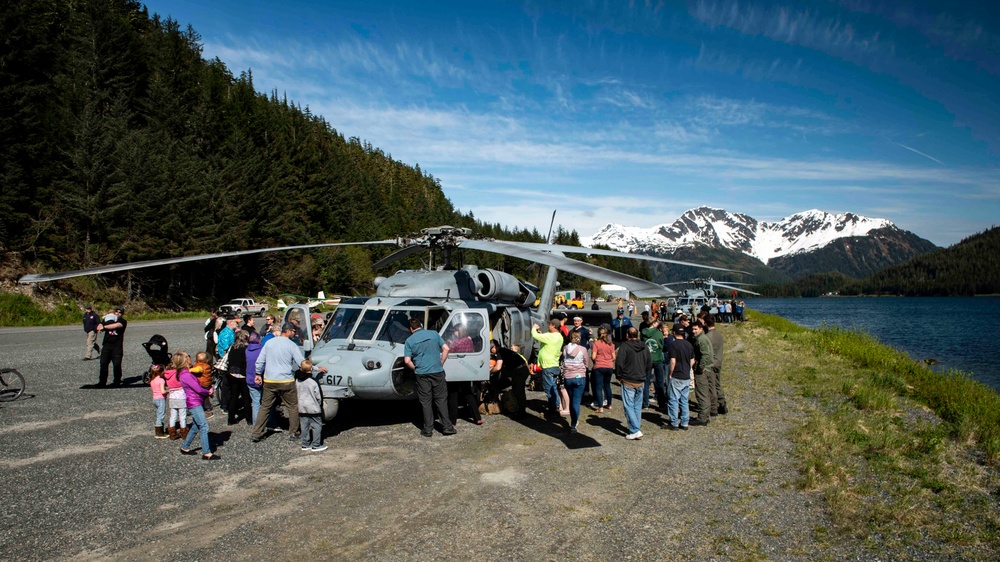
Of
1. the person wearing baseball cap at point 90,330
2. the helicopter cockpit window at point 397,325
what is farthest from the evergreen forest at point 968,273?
the person wearing baseball cap at point 90,330

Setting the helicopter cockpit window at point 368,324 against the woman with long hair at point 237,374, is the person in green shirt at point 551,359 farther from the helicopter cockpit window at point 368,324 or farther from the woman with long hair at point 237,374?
the woman with long hair at point 237,374

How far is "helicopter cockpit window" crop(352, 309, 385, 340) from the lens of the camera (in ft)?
31.5

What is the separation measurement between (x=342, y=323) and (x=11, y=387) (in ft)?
23.6

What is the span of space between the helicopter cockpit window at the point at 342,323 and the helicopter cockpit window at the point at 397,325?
59 centimetres

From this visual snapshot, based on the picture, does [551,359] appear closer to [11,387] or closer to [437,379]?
[437,379]

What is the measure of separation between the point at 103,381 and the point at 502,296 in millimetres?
9372

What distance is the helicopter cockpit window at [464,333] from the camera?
10.0 metres

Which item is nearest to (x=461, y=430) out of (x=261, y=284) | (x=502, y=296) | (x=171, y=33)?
(x=502, y=296)

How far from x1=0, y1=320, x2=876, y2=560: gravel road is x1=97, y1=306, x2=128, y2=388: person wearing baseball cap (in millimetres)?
2157

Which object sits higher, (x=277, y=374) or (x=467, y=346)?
(x=467, y=346)

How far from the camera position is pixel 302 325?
10.8 metres

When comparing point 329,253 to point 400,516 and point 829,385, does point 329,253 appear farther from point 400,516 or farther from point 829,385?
point 400,516

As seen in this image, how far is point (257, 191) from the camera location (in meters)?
52.6

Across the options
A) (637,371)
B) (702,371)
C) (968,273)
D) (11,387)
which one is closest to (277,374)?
(637,371)
